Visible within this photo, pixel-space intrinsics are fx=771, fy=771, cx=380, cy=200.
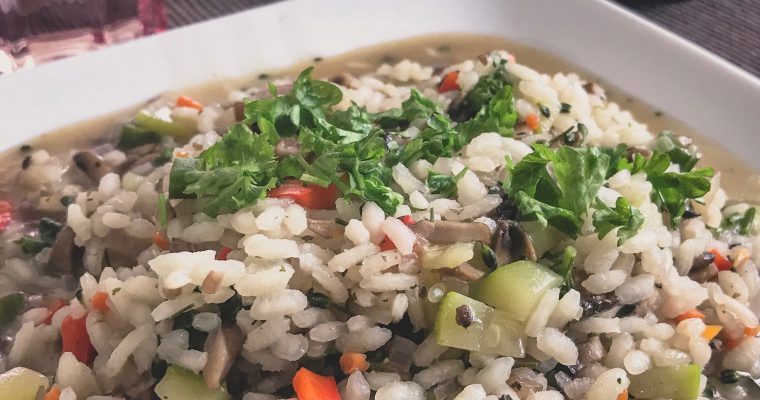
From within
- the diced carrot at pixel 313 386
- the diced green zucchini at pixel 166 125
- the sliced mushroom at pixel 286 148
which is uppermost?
the sliced mushroom at pixel 286 148

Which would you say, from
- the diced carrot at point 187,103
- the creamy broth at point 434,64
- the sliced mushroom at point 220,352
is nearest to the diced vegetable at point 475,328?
the sliced mushroom at point 220,352

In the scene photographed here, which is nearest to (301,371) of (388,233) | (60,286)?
(388,233)

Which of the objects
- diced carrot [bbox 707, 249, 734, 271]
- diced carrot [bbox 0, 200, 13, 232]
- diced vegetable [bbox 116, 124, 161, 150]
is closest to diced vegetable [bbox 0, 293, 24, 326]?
diced carrot [bbox 0, 200, 13, 232]

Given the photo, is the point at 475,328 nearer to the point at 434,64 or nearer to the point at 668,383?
the point at 668,383

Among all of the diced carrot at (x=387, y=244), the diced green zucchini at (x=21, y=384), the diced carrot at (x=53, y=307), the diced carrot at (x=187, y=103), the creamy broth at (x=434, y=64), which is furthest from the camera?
the diced carrot at (x=187, y=103)

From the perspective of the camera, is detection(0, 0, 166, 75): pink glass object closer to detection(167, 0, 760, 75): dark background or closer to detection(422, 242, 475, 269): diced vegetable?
detection(167, 0, 760, 75): dark background

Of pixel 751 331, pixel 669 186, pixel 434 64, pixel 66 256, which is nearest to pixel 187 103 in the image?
pixel 66 256

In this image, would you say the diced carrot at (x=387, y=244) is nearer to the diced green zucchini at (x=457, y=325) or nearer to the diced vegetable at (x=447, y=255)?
the diced vegetable at (x=447, y=255)
